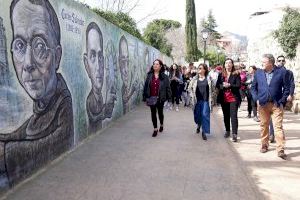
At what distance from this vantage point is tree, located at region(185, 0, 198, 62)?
45125mm

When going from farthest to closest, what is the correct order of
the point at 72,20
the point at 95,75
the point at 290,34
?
1. the point at 290,34
2. the point at 95,75
3. the point at 72,20

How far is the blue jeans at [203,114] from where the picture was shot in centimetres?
980

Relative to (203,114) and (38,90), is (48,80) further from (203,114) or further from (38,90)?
(203,114)

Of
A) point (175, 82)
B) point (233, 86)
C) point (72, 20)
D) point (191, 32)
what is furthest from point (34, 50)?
point (191, 32)

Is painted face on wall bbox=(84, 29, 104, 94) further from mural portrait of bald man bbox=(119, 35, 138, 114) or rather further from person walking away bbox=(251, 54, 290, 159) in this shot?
person walking away bbox=(251, 54, 290, 159)

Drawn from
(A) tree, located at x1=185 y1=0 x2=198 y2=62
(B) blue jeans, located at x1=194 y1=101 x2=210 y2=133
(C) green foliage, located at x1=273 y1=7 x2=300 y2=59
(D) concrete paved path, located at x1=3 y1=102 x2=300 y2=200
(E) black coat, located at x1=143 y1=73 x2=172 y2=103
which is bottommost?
(D) concrete paved path, located at x1=3 y1=102 x2=300 y2=200

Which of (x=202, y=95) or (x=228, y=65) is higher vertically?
(x=228, y=65)

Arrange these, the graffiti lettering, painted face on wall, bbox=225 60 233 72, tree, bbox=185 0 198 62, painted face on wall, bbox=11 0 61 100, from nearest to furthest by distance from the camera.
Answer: painted face on wall, bbox=11 0 61 100, the graffiti lettering, painted face on wall, bbox=225 60 233 72, tree, bbox=185 0 198 62

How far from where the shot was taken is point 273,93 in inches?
311

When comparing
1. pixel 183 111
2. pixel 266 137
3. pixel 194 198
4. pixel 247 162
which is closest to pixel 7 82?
pixel 194 198

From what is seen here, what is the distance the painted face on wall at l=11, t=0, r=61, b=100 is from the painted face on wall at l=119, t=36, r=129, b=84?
5.86 meters

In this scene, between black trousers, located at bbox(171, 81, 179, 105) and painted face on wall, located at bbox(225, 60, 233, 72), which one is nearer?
painted face on wall, located at bbox(225, 60, 233, 72)

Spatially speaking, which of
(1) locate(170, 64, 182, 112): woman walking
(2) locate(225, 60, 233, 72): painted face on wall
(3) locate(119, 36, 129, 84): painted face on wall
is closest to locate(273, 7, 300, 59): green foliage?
(1) locate(170, 64, 182, 112): woman walking

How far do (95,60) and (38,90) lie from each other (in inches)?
139
